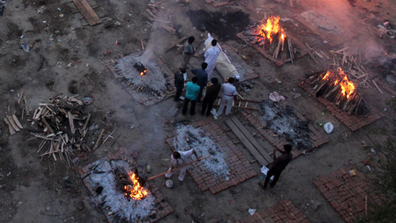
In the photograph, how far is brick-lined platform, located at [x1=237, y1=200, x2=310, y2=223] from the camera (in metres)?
8.77

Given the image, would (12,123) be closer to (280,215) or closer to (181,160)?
(181,160)

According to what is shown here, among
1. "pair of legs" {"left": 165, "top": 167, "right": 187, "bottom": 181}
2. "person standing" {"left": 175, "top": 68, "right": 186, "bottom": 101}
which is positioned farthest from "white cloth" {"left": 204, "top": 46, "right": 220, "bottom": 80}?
"pair of legs" {"left": 165, "top": 167, "right": 187, "bottom": 181}

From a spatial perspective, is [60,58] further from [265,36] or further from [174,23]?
[265,36]

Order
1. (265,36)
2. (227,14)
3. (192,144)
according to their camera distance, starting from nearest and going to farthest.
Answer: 1. (192,144)
2. (265,36)
3. (227,14)

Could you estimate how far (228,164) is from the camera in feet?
32.6

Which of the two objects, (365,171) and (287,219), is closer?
(287,219)

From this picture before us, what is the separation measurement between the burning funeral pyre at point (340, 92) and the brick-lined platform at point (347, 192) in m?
2.86

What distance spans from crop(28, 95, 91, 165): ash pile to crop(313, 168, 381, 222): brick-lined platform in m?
7.51

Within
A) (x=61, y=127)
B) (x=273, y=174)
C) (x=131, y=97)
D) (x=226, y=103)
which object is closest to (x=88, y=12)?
(x=131, y=97)

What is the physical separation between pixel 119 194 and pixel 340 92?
9.01 metres

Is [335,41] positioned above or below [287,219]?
above

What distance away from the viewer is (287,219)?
8.91 metres

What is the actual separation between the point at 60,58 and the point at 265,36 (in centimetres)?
892

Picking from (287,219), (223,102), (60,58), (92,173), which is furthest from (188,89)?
(60,58)
